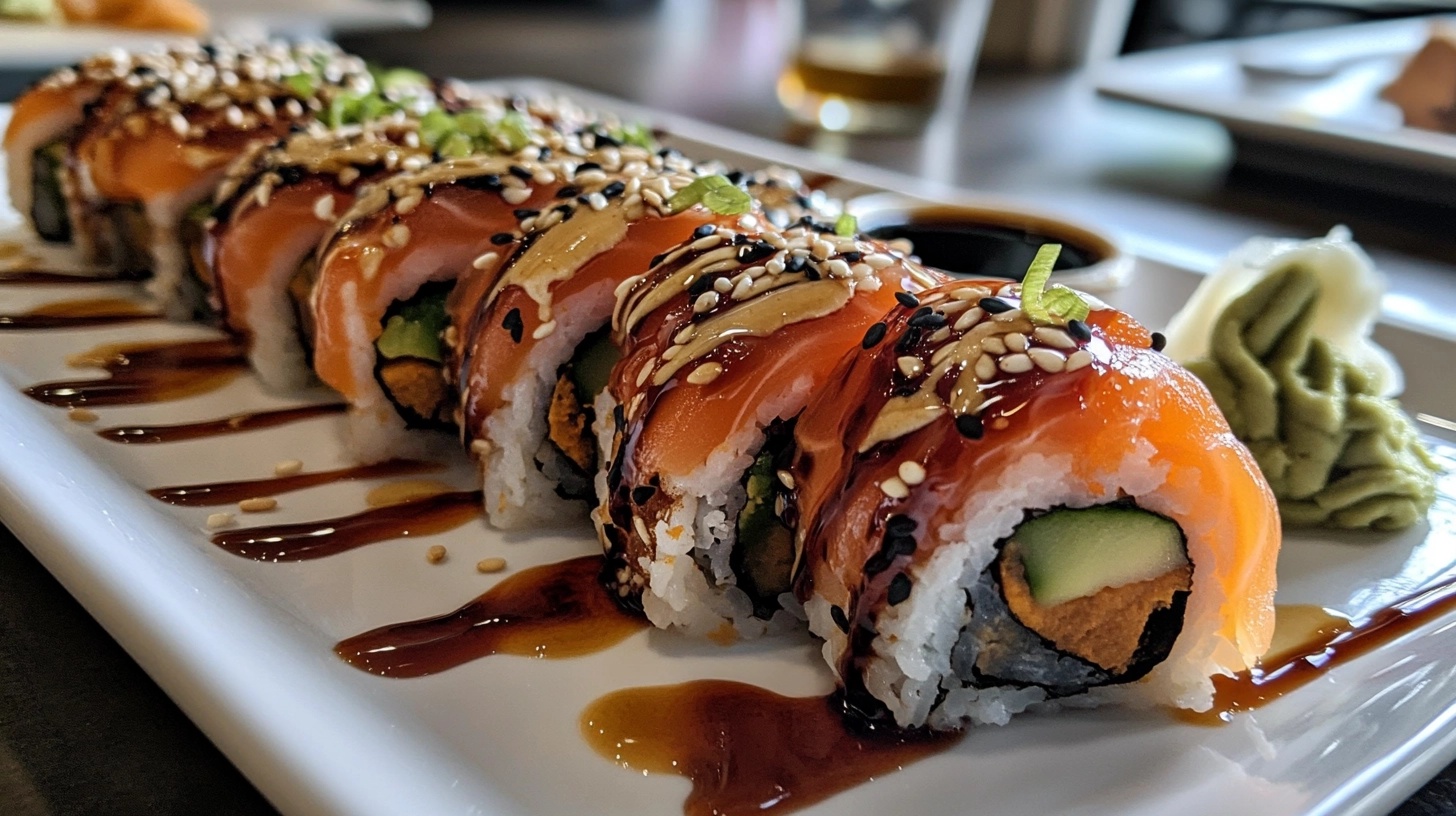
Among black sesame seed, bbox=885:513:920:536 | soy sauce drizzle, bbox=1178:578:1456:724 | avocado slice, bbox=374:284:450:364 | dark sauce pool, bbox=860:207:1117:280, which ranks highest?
black sesame seed, bbox=885:513:920:536

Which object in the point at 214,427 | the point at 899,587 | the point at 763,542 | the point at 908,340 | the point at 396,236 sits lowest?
the point at 214,427

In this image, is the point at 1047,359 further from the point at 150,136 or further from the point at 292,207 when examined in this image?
the point at 150,136

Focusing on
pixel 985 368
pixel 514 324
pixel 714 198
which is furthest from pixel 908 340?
pixel 514 324

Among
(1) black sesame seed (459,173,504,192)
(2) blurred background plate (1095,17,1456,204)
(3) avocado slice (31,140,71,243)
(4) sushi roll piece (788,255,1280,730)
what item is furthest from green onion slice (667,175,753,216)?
(2) blurred background plate (1095,17,1456,204)

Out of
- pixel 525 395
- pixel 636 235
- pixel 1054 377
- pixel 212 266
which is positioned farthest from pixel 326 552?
pixel 1054 377

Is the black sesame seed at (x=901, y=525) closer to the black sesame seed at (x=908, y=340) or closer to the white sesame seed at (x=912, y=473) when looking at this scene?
the white sesame seed at (x=912, y=473)

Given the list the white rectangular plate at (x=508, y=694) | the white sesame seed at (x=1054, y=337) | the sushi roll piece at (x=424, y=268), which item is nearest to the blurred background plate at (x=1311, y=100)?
the white rectangular plate at (x=508, y=694)

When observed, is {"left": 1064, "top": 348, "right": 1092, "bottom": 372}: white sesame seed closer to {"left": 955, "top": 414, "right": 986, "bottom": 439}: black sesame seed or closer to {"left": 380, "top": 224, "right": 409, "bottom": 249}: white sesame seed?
{"left": 955, "top": 414, "right": 986, "bottom": 439}: black sesame seed
